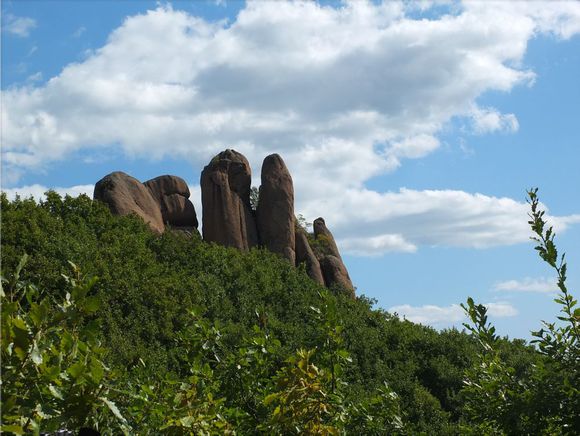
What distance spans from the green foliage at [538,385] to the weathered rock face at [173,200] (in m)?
25.7

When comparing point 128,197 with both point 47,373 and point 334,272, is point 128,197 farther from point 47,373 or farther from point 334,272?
point 47,373

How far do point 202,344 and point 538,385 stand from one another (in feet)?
7.95

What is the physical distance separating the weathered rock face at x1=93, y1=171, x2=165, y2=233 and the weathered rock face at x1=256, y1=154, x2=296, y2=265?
4.60 meters

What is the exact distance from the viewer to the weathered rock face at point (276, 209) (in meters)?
30.7

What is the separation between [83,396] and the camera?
261 centimetres

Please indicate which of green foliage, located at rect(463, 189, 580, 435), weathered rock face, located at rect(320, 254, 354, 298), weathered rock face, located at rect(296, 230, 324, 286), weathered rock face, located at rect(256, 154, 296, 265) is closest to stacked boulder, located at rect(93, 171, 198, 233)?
weathered rock face, located at rect(256, 154, 296, 265)

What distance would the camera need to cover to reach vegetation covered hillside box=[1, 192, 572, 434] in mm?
2627

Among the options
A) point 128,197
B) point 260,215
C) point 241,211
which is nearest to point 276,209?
point 260,215

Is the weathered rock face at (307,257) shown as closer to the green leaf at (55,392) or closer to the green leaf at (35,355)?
the green leaf at (55,392)

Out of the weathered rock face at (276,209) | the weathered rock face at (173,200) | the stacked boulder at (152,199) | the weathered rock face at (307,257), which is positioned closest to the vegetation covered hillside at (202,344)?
the weathered rock face at (307,257)

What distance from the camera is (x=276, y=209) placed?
3122 centimetres

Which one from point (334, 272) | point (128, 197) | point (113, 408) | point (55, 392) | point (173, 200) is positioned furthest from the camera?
point (334, 272)

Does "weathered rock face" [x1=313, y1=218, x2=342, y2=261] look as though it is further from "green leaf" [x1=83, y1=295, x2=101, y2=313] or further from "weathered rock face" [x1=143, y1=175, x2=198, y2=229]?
"green leaf" [x1=83, y1=295, x2=101, y2=313]

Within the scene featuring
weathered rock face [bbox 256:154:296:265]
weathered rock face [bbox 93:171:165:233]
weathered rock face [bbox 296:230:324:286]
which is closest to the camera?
A: weathered rock face [bbox 93:171:165:233]
